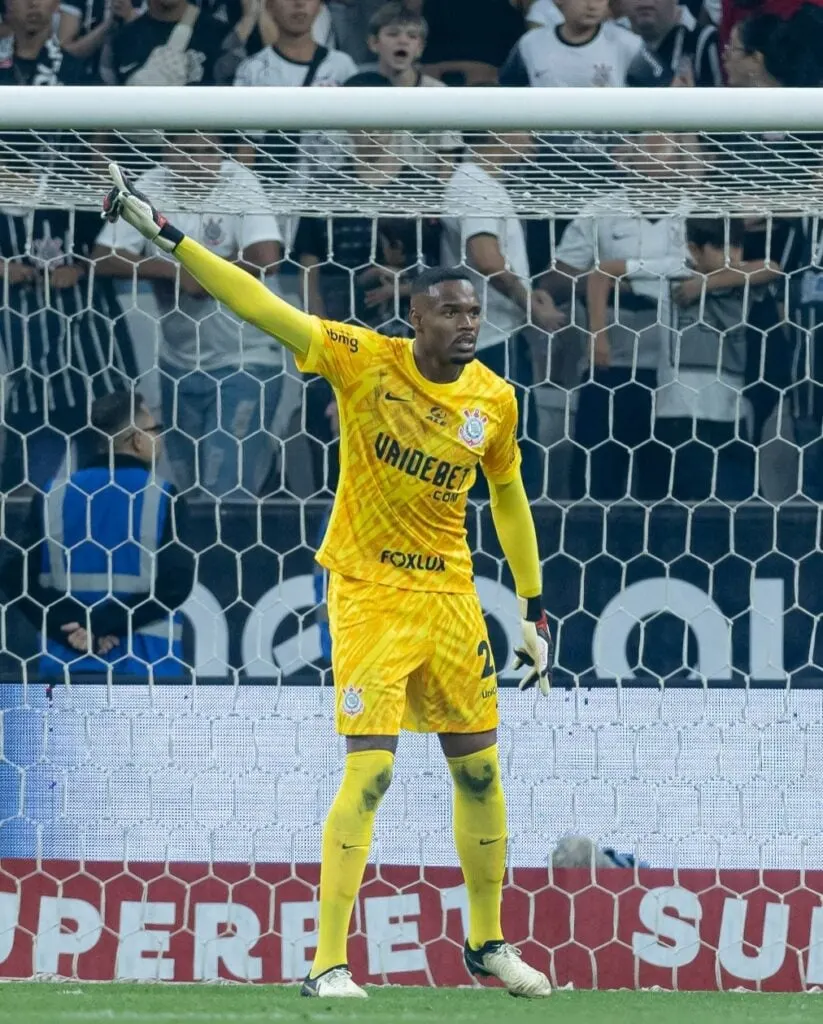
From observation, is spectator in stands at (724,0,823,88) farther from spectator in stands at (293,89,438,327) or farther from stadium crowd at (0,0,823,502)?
spectator in stands at (293,89,438,327)

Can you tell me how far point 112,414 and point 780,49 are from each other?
2.67 meters

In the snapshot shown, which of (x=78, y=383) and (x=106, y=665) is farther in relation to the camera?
(x=78, y=383)

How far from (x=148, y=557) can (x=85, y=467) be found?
0.31 metres

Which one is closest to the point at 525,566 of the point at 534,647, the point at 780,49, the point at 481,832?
the point at 534,647

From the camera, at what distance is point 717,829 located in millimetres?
4211

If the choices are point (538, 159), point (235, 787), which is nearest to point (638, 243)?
point (538, 159)

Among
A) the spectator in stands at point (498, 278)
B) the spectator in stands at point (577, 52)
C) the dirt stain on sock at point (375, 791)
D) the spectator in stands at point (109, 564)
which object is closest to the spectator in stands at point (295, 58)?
the spectator in stands at point (577, 52)

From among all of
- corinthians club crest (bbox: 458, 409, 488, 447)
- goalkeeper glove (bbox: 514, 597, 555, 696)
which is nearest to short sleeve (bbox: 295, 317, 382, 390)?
corinthians club crest (bbox: 458, 409, 488, 447)

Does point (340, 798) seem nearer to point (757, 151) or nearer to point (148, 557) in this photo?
point (148, 557)

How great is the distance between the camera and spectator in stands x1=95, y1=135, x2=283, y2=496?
4613 millimetres

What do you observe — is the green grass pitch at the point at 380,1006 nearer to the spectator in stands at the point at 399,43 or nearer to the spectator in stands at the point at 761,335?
the spectator in stands at the point at 761,335

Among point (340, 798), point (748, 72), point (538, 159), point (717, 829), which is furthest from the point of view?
point (748, 72)

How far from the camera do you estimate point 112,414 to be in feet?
14.9

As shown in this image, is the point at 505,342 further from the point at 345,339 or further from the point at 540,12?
the point at 540,12
